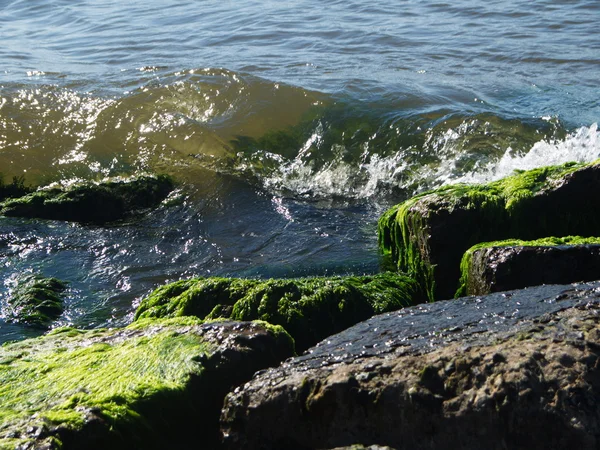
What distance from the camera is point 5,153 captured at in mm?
8883

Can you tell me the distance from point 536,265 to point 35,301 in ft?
11.2

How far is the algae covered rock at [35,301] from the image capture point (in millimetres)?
5141

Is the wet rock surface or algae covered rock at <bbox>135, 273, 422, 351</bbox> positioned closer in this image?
the wet rock surface

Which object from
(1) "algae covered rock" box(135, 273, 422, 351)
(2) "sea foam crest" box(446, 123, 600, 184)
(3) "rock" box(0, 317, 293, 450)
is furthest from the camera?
(2) "sea foam crest" box(446, 123, 600, 184)

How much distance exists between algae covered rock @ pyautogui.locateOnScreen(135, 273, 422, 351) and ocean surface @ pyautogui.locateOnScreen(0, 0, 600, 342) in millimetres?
797

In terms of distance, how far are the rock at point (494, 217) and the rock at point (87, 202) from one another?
3.26 m

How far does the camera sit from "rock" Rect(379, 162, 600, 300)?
4.81 metres

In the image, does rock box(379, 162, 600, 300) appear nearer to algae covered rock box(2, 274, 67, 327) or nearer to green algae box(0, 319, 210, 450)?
green algae box(0, 319, 210, 450)

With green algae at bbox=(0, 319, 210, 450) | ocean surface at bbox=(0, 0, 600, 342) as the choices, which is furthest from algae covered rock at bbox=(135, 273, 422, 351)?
ocean surface at bbox=(0, 0, 600, 342)

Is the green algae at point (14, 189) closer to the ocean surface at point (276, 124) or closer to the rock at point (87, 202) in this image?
the ocean surface at point (276, 124)

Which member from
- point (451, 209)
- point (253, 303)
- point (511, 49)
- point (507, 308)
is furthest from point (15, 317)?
point (511, 49)

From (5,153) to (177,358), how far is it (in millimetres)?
6341

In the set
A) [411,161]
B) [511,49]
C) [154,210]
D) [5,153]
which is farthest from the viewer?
[511,49]

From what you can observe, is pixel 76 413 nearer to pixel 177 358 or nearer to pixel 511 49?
pixel 177 358
